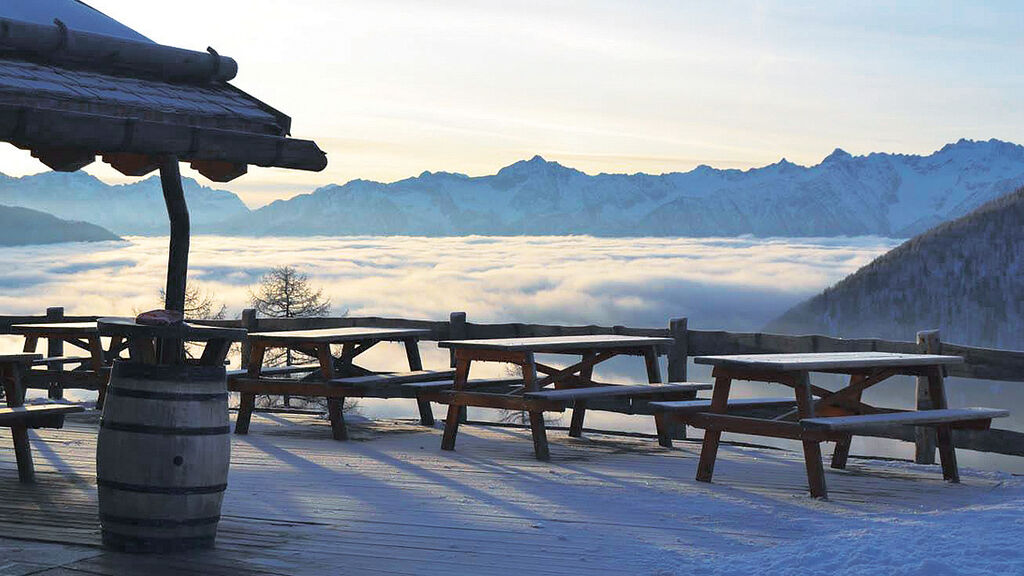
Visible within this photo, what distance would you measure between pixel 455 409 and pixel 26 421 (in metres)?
3.34

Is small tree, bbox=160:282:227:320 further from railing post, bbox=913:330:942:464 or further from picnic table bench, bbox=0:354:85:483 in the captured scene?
railing post, bbox=913:330:942:464

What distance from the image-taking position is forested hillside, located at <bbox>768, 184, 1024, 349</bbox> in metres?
150

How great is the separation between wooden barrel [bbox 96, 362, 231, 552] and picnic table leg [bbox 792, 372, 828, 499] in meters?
Result: 3.77

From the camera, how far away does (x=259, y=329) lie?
13031mm

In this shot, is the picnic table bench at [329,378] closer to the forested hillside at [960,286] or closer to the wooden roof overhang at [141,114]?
the wooden roof overhang at [141,114]

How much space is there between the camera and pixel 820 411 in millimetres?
8430

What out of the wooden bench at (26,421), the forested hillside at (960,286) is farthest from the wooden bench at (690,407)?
the forested hillside at (960,286)

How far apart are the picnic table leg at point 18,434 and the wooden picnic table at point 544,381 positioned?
319 centimetres

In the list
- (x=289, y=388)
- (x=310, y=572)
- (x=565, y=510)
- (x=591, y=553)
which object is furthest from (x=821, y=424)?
(x=289, y=388)

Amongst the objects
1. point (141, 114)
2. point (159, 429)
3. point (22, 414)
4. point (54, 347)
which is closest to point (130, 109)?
point (141, 114)

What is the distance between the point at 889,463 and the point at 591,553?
178 inches

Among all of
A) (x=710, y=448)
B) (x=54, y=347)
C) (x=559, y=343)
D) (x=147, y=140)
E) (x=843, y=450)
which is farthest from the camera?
(x=54, y=347)

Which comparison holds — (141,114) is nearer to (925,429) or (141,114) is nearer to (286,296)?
(925,429)

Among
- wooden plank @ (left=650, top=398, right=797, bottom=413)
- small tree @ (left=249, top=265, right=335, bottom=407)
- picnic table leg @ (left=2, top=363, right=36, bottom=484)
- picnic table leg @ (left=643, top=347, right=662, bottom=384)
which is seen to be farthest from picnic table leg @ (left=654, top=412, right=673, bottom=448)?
small tree @ (left=249, top=265, right=335, bottom=407)
